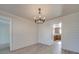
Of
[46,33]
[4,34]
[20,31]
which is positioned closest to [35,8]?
[20,31]

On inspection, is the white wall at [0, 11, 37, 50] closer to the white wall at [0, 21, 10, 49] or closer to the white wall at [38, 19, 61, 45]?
the white wall at [38, 19, 61, 45]

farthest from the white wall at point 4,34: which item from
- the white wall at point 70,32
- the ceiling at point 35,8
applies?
the white wall at point 70,32

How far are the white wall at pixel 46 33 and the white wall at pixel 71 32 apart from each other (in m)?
1.31

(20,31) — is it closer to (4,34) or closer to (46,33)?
(4,34)

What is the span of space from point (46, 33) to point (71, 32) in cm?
238

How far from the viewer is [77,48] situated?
4.27 meters

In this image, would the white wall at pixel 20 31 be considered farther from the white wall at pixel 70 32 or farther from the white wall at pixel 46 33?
the white wall at pixel 70 32

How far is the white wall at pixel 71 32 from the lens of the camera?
434 centimetres

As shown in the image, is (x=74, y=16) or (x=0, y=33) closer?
(x=74, y=16)

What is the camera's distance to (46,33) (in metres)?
6.59
